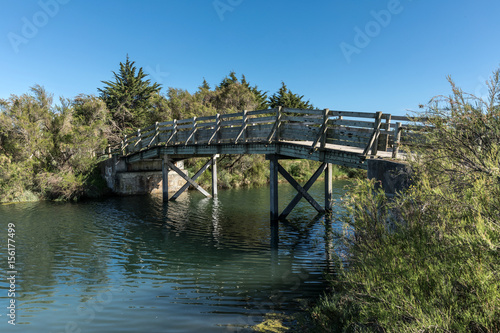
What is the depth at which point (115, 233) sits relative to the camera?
1186cm

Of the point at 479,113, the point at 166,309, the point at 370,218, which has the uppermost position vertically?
the point at 479,113

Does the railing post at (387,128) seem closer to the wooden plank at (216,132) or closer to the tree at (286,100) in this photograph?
the wooden plank at (216,132)

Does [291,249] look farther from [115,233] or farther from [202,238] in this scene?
[115,233]

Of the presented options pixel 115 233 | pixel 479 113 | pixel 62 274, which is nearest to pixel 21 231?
pixel 115 233

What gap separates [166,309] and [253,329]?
1.63m

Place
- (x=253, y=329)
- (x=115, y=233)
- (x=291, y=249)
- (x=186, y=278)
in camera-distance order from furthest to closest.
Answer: (x=115, y=233) → (x=291, y=249) → (x=186, y=278) → (x=253, y=329)

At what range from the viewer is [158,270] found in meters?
7.85

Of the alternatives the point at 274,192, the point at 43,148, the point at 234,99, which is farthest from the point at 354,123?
the point at 234,99

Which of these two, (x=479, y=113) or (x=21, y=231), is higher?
(x=479, y=113)

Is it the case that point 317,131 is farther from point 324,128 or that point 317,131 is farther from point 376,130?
point 376,130

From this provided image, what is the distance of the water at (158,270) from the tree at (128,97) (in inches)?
793

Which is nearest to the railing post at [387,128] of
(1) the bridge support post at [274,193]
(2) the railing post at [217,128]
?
(1) the bridge support post at [274,193]

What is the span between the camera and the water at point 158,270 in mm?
5410

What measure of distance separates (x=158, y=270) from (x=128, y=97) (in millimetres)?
29964
